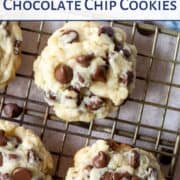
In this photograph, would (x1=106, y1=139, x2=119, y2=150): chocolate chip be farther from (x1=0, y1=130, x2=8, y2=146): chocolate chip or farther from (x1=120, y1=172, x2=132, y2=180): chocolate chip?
(x1=0, y1=130, x2=8, y2=146): chocolate chip

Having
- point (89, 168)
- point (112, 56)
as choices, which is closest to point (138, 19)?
point (112, 56)

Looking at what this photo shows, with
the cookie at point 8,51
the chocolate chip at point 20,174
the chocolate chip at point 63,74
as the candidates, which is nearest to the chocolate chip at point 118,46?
the chocolate chip at point 63,74

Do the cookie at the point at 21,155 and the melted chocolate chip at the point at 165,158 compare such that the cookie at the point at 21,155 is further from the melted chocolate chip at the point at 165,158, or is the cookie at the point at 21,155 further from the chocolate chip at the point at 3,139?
the melted chocolate chip at the point at 165,158

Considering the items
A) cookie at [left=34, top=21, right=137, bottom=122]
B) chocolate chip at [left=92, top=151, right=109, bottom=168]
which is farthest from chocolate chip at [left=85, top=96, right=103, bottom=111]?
chocolate chip at [left=92, top=151, right=109, bottom=168]

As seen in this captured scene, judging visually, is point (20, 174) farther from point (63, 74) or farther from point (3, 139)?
point (63, 74)

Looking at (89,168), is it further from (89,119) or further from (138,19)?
(138,19)

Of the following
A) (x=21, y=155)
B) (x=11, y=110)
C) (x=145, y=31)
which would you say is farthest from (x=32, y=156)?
(x=145, y=31)
